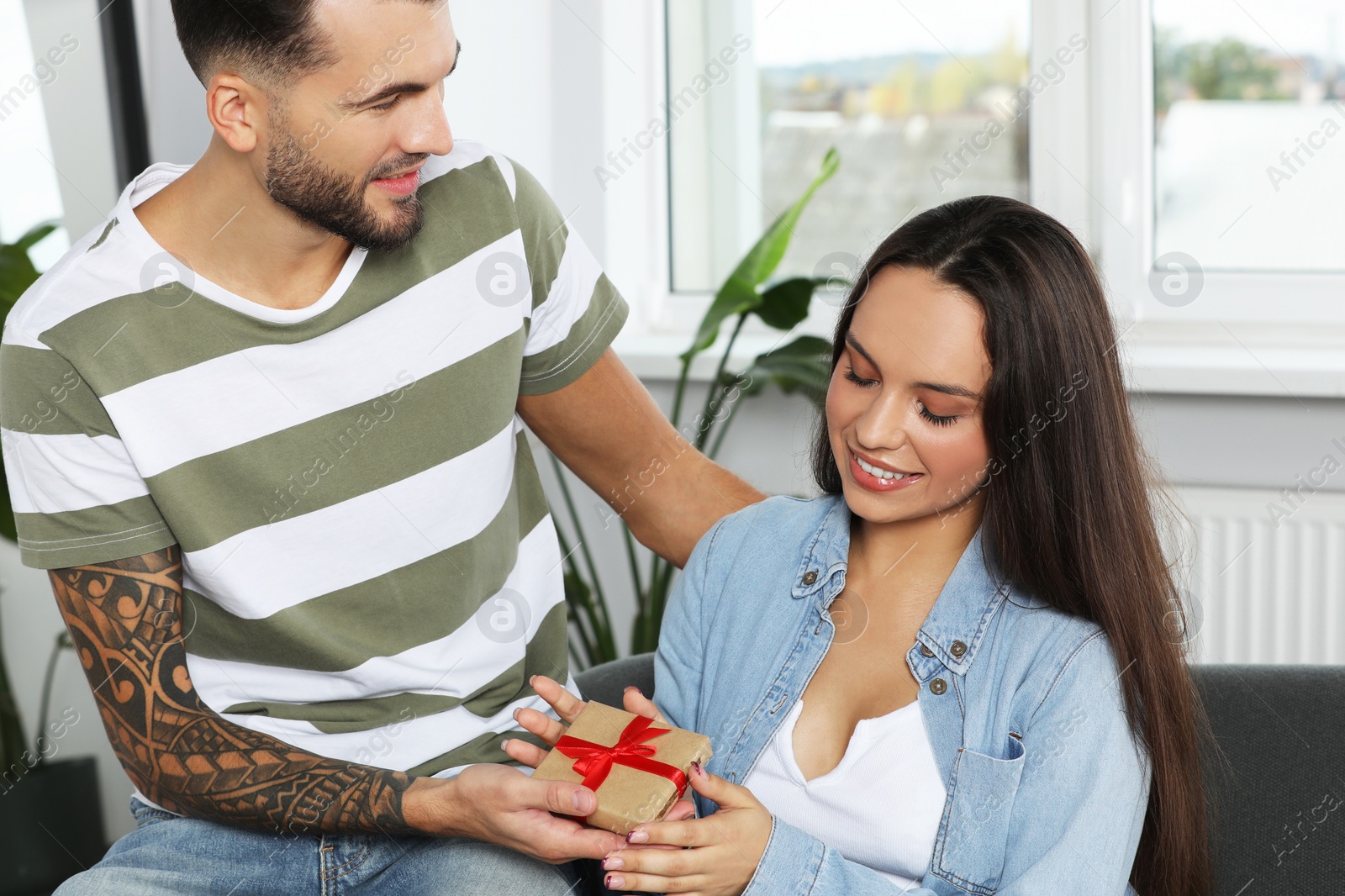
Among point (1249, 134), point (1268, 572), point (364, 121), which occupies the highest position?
point (364, 121)

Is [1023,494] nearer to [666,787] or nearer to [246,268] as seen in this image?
[666,787]

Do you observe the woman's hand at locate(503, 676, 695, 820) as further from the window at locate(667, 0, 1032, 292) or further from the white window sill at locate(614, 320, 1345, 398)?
the window at locate(667, 0, 1032, 292)

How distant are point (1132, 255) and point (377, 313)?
152 centimetres

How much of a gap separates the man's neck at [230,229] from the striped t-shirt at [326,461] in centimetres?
3

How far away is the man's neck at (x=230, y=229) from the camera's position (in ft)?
4.07

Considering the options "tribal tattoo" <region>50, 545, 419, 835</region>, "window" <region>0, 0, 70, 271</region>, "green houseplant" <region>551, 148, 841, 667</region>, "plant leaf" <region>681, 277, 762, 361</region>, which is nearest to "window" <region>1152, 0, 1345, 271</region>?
"green houseplant" <region>551, 148, 841, 667</region>

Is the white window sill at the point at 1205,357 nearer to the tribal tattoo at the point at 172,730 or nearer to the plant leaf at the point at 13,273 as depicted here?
the plant leaf at the point at 13,273

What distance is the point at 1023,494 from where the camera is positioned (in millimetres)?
1139

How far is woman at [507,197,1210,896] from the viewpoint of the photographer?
1030 mm

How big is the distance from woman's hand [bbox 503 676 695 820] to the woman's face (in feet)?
0.96

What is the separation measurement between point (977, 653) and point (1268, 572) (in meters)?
1.16

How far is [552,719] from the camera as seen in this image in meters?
1.16

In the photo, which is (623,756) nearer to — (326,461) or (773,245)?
(326,461)

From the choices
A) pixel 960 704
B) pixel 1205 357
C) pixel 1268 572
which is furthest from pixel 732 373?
pixel 960 704
